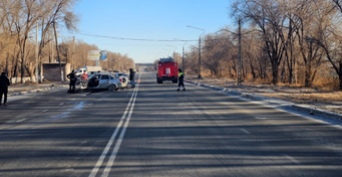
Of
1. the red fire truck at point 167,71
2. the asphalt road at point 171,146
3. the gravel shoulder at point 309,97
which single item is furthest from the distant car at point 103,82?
the asphalt road at point 171,146

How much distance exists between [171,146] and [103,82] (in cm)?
2900

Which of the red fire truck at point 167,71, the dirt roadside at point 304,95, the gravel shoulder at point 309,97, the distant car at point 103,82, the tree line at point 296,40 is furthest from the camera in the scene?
the red fire truck at point 167,71

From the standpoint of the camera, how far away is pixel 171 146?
418 inches

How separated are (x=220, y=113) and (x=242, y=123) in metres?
3.64

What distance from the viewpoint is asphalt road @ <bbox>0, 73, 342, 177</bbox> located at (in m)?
8.20

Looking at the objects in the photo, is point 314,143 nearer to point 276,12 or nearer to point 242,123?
point 242,123

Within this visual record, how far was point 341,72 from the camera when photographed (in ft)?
123

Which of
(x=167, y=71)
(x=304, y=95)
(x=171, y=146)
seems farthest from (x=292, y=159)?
(x=167, y=71)

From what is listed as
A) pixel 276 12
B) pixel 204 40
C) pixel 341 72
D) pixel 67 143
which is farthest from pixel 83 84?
pixel 204 40

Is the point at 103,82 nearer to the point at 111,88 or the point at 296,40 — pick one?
the point at 111,88

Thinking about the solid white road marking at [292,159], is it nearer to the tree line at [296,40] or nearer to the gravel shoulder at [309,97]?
the gravel shoulder at [309,97]

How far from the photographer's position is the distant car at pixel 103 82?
38844 mm

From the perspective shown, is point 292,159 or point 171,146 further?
point 171,146

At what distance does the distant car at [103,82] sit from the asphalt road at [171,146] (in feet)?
70.2
